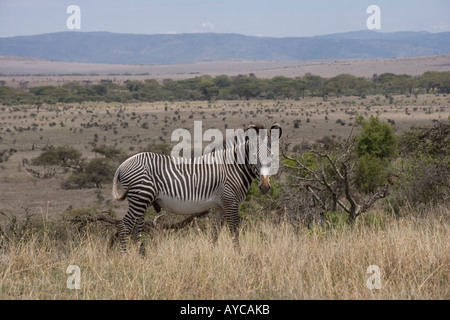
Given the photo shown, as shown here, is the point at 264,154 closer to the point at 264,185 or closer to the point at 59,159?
the point at 264,185

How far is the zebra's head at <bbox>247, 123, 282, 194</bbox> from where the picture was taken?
667 cm

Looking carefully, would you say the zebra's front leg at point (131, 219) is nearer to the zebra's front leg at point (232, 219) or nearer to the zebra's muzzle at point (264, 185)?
the zebra's front leg at point (232, 219)

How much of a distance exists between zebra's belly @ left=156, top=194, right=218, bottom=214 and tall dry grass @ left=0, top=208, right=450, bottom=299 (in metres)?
0.67

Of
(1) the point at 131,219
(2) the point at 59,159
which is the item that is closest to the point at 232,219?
(1) the point at 131,219

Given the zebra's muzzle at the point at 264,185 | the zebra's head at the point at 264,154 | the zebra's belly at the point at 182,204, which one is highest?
the zebra's head at the point at 264,154

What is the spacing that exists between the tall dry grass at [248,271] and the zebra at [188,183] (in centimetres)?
62

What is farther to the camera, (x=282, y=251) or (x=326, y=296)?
(x=282, y=251)

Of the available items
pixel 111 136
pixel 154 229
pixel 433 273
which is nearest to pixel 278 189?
pixel 154 229

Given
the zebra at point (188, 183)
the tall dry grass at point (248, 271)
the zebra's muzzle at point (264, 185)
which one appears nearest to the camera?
the tall dry grass at point (248, 271)

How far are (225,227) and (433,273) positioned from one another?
2553mm

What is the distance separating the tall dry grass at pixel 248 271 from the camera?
497 cm

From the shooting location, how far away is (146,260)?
19.6ft

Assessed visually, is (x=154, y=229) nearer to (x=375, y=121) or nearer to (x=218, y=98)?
(x=375, y=121)

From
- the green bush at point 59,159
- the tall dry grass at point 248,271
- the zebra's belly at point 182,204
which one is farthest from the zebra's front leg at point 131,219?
the green bush at point 59,159
